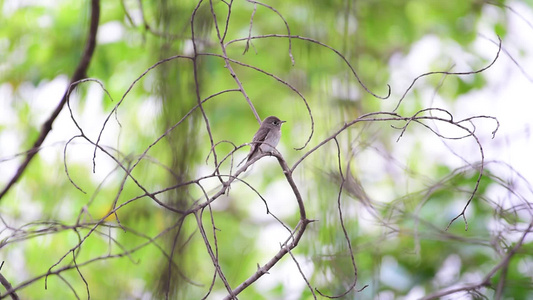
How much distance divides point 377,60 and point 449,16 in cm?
123

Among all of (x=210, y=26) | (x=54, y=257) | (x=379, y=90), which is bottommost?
(x=210, y=26)

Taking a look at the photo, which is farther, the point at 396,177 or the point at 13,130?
the point at 396,177

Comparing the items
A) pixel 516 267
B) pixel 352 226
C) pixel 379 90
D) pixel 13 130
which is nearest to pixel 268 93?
pixel 379 90

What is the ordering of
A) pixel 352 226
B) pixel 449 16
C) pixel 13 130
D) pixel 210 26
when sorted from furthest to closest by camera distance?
pixel 449 16
pixel 13 130
pixel 352 226
pixel 210 26

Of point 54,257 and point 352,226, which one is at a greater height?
point 54,257

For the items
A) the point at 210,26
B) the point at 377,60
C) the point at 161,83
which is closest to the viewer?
the point at 161,83

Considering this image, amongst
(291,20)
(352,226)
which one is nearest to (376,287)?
(352,226)

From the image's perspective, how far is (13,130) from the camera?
A: 378cm

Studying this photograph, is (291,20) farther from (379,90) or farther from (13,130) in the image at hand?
(13,130)

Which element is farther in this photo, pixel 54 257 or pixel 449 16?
pixel 449 16

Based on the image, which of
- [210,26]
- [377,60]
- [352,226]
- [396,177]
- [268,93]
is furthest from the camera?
[377,60]

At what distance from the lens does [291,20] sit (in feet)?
12.5

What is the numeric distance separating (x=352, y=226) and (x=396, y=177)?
3376mm

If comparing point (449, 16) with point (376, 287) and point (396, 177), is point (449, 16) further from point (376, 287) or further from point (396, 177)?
point (376, 287)
